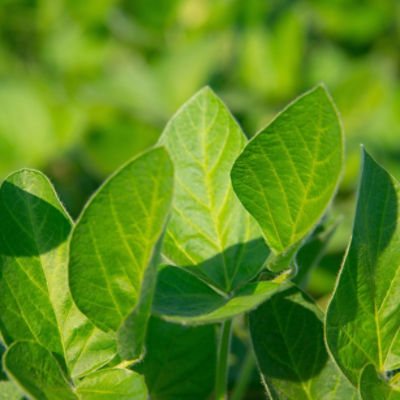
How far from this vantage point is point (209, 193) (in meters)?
0.44

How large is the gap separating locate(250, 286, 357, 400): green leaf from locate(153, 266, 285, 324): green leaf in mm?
31

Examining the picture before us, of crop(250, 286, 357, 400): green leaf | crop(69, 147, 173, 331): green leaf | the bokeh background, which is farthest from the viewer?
the bokeh background

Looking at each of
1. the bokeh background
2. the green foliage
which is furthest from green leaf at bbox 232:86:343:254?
the bokeh background

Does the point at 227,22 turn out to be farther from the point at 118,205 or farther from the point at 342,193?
the point at 118,205

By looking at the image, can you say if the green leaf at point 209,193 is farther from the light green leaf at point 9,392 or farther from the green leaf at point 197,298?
the light green leaf at point 9,392

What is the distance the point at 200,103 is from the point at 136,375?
6.2 inches

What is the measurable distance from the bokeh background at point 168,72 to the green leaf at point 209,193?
0.84m

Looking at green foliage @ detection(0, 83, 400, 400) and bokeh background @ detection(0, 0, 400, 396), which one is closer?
green foliage @ detection(0, 83, 400, 400)

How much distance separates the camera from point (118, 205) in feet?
1.11

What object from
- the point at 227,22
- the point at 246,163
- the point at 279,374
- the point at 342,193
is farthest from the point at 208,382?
the point at 227,22

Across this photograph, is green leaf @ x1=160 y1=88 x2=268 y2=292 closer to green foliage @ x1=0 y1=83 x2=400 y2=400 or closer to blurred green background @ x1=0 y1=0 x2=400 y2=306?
green foliage @ x1=0 y1=83 x2=400 y2=400

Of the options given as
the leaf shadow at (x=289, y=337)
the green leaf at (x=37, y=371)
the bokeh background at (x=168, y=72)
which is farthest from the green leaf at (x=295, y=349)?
the bokeh background at (x=168, y=72)

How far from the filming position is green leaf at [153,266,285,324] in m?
0.36

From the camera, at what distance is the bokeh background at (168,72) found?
151cm
